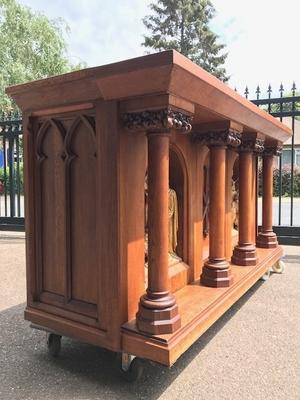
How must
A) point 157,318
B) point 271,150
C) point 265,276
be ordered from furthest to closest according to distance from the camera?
point 271,150 → point 265,276 → point 157,318

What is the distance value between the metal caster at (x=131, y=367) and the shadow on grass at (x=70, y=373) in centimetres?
5

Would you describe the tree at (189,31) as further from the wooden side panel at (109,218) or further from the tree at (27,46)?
the wooden side panel at (109,218)

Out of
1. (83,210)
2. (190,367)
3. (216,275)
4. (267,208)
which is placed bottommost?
(190,367)

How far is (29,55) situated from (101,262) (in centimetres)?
1442

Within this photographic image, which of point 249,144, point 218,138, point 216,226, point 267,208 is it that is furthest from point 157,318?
point 267,208

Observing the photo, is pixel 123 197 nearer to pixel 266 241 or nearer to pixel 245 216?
pixel 245 216

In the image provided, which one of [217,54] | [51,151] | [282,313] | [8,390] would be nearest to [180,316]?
[8,390]

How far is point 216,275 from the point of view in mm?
3100

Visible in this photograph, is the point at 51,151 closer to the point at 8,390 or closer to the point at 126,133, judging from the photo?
the point at 126,133

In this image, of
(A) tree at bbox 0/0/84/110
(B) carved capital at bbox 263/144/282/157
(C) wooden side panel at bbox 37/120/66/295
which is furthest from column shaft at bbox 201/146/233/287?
(A) tree at bbox 0/0/84/110

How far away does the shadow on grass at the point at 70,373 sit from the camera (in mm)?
2240

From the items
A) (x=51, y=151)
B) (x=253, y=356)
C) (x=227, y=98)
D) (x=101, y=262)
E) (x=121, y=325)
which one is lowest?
(x=253, y=356)

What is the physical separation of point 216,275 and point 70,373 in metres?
1.31

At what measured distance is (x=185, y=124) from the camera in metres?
2.27
